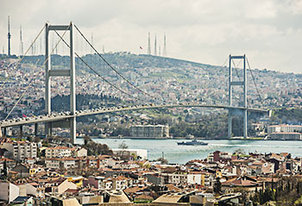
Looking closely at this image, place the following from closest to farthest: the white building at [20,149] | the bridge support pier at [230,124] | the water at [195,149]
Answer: the white building at [20,149], the water at [195,149], the bridge support pier at [230,124]

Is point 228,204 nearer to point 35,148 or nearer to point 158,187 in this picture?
point 158,187

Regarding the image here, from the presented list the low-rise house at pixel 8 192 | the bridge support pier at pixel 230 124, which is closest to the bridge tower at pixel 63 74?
the low-rise house at pixel 8 192

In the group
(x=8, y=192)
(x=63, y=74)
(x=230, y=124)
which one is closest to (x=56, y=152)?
(x=63, y=74)

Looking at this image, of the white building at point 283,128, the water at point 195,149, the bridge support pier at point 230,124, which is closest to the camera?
the water at point 195,149

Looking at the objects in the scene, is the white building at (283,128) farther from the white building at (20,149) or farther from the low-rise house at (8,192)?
the low-rise house at (8,192)

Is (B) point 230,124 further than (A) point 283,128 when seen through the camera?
No

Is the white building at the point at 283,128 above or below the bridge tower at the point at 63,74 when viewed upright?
below

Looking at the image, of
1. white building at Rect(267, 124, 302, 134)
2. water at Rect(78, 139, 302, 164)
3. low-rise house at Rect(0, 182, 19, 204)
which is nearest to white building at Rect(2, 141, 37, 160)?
water at Rect(78, 139, 302, 164)

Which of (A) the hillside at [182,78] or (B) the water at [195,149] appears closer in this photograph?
(B) the water at [195,149]

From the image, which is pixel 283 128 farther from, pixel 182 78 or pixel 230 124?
pixel 182 78

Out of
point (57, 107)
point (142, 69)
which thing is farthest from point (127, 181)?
point (142, 69)

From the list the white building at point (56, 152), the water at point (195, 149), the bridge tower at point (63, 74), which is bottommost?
the water at point (195, 149)
